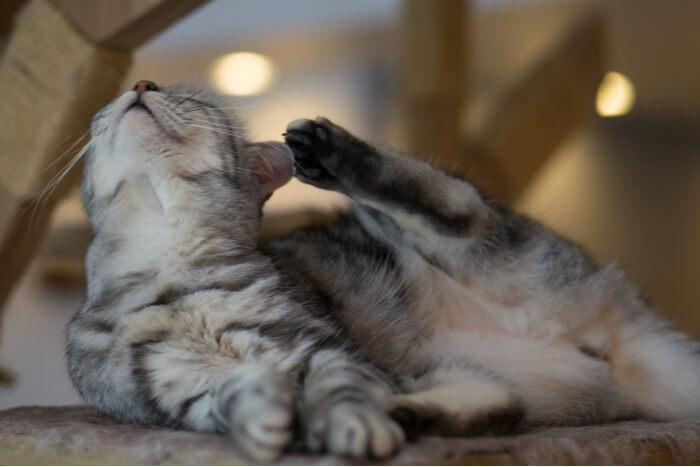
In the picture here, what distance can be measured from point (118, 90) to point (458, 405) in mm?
948

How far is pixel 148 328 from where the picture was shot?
78 cm

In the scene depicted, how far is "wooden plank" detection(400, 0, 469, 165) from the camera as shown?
6.95 feet

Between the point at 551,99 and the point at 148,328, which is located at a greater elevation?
the point at 551,99

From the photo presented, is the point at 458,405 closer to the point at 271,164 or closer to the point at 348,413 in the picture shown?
the point at 348,413

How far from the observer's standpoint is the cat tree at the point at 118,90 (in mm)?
687

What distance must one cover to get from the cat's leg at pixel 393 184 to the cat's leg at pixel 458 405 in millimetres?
211

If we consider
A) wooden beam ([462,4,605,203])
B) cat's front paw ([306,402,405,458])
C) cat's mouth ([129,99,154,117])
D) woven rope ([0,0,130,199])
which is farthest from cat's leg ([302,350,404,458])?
wooden beam ([462,4,605,203])

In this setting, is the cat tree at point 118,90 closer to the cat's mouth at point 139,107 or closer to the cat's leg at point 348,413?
the cat's leg at point 348,413

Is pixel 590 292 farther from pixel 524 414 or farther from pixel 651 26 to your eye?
pixel 651 26

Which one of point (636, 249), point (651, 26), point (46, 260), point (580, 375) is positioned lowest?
point (46, 260)

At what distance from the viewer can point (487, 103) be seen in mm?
3424

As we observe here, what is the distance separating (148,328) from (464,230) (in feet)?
1.51

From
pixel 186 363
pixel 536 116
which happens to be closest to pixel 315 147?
pixel 186 363

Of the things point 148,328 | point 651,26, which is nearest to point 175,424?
point 148,328
